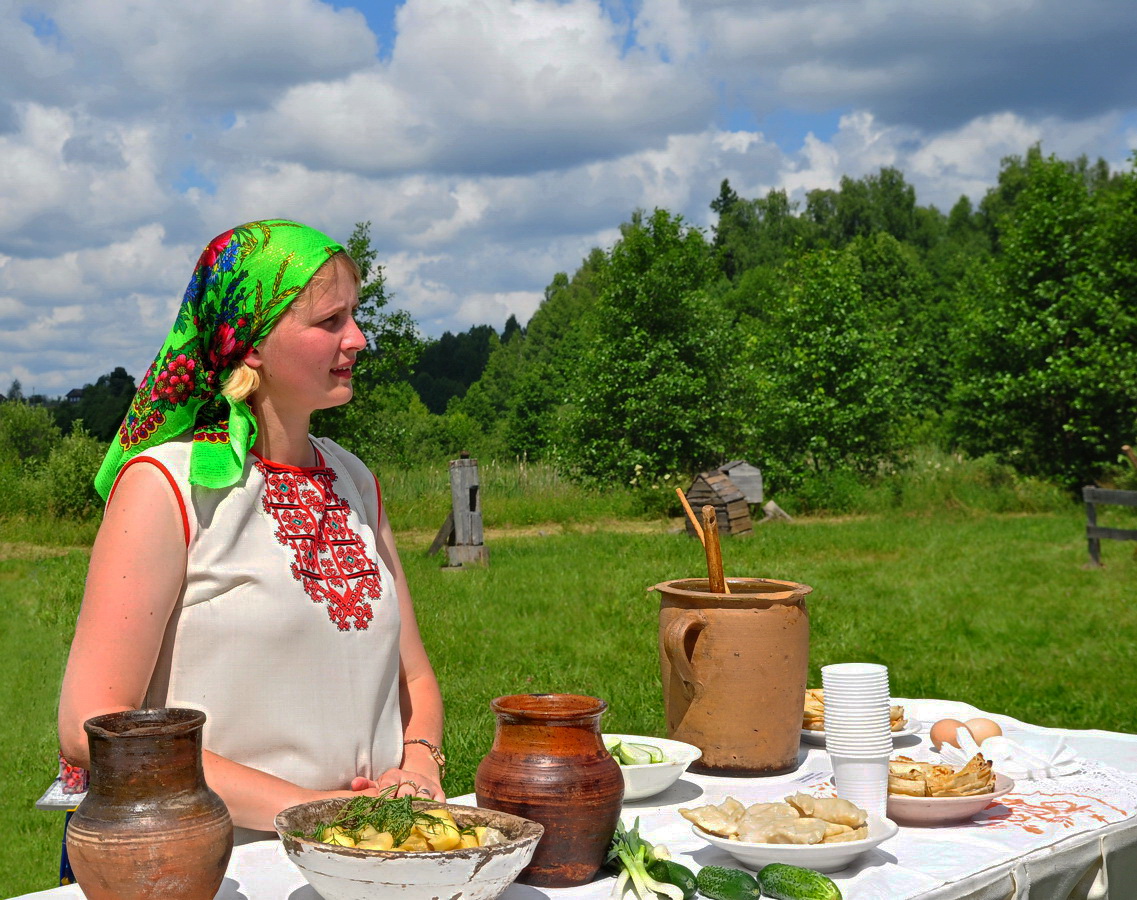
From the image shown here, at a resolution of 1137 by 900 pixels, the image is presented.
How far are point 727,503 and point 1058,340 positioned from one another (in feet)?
28.4

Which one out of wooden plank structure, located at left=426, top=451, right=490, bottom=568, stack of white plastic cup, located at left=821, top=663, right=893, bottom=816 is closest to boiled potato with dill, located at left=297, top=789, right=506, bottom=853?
stack of white plastic cup, located at left=821, top=663, right=893, bottom=816

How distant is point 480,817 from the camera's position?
64.1 inches

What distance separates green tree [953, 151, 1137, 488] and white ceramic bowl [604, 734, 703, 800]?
1901 cm

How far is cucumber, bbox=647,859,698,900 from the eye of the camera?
170 cm

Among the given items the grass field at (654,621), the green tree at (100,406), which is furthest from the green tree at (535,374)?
→ the grass field at (654,621)

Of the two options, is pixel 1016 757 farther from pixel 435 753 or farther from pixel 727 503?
pixel 727 503

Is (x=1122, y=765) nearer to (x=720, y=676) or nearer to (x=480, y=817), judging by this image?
(x=720, y=676)

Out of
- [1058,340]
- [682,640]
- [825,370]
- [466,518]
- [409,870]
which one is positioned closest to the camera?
[409,870]

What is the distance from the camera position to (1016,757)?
97.7 inches

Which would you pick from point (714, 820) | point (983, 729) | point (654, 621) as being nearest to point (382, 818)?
point (714, 820)

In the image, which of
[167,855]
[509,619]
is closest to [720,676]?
[167,855]

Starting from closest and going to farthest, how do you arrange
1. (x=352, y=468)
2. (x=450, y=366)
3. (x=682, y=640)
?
(x=682, y=640)
(x=352, y=468)
(x=450, y=366)

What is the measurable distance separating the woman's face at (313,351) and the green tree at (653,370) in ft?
68.9

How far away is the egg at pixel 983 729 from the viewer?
8.52ft
